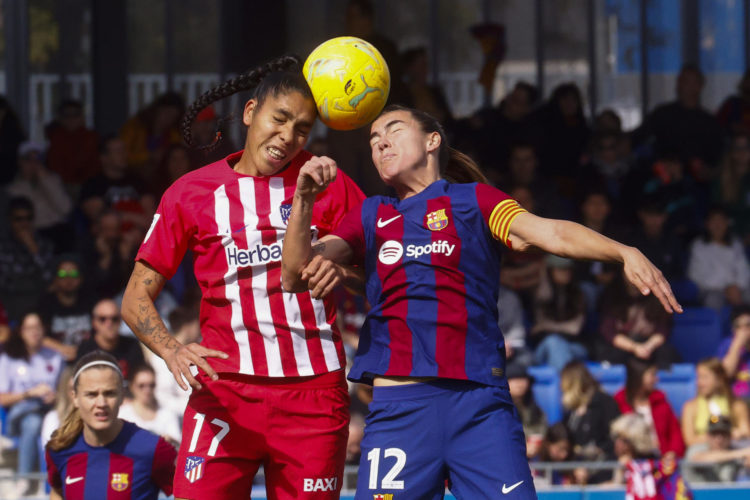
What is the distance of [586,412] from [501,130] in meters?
3.31

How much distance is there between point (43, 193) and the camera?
992 centimetres

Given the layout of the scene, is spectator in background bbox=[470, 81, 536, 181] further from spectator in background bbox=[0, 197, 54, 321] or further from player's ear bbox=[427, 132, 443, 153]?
player's ear bbox=[427, 132, 443, 153]

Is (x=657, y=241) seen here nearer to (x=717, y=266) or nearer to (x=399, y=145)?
(x=717, y=266)

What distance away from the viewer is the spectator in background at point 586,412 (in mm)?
8117

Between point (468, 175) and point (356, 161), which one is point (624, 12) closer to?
point (356, 161)

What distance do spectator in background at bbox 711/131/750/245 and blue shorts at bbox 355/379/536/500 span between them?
293 inches

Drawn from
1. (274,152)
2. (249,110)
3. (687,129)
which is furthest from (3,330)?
(687,129)

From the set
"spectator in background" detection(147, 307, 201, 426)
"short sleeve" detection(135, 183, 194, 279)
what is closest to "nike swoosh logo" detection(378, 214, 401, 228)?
"short sleeve" detection(135, 183, 194, 279)

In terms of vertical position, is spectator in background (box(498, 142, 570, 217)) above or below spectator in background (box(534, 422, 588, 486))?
above

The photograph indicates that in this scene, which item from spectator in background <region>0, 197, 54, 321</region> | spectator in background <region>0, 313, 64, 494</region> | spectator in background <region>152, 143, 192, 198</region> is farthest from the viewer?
spectator in background <region>152, 143, 192, 198</region>

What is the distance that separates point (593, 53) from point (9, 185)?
632 cm

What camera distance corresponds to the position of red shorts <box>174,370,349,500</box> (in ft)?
13.2

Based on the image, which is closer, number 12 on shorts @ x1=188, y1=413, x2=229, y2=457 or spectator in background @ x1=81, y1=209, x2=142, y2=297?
number 12 on shorts @ x1=188, y1=413, x2=229, y2=457

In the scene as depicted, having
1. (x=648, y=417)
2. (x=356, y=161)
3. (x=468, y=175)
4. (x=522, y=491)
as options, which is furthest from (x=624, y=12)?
(x=522, y=491)
